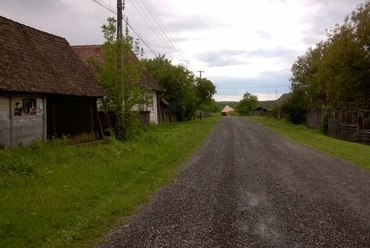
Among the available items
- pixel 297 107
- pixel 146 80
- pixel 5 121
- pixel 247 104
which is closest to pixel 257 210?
pixel 5 121

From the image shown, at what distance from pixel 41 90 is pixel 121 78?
5248 mm

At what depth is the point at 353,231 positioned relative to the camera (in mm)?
6066

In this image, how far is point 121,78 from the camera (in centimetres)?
1962

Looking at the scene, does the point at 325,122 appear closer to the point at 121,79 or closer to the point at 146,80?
the point at 146,80

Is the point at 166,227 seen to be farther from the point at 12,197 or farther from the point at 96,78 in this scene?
the point at 96,78

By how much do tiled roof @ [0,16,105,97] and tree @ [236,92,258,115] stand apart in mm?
108359

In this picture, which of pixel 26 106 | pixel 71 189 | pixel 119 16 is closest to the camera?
pixel 71 189

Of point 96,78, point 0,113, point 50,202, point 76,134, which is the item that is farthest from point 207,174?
point 96,78

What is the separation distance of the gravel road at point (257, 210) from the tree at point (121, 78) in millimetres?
8186

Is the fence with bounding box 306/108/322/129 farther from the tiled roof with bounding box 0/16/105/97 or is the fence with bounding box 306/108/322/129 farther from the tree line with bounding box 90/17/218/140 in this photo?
the tiled roof with bounding box 0/16/105/97

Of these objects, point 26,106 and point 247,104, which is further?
point 247,104

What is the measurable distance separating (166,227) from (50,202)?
252 centimetres

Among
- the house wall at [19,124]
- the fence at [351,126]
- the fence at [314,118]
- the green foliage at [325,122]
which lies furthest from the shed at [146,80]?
the fence at [314,118]

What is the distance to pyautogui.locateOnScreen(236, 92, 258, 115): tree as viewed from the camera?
127500mm
